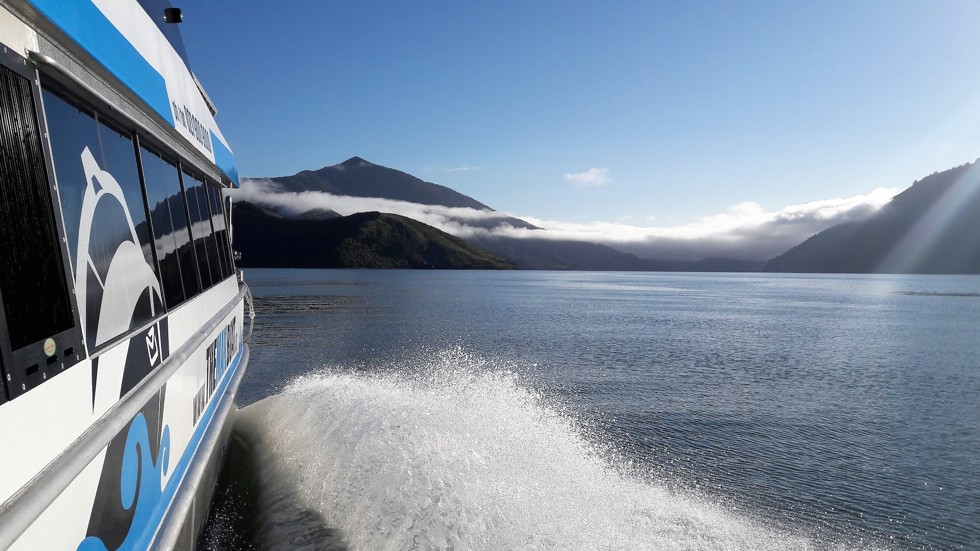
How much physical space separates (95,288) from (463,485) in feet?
15.1

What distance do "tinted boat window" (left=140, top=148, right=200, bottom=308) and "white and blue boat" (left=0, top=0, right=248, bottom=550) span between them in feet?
0.08

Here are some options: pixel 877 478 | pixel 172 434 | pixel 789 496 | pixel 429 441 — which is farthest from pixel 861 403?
pixel 172 434

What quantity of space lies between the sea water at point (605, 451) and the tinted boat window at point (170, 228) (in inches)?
120

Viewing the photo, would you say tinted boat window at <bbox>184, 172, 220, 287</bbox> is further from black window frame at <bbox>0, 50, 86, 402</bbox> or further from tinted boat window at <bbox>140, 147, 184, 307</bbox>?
black window frame at <bbox>0, 50, 86, 402</bbox>

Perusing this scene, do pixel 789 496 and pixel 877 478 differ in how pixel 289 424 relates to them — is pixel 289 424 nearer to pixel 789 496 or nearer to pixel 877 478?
pixel 789 496

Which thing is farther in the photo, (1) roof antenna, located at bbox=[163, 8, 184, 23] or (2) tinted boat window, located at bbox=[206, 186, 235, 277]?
(2) tinted boat window, located at bbox=[206, 186, 235, 277]

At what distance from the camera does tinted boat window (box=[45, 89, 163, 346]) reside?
2.56 metres

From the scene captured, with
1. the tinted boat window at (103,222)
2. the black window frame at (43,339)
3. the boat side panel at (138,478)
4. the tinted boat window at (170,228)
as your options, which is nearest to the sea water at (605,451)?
the boat side panel at (138,478)

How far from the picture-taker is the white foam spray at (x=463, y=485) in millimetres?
5703

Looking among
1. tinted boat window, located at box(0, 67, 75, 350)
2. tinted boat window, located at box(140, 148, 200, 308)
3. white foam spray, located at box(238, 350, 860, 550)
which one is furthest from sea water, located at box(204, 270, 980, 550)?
tinted boat window, located at box(0, 67, 75, 350)

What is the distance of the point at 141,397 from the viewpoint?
2988 millimetres

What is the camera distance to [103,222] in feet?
9.83

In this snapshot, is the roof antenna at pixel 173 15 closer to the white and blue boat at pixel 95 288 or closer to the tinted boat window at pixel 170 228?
the white and blue boat at pixel 95 288

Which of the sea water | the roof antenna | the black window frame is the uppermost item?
the roof antenna
